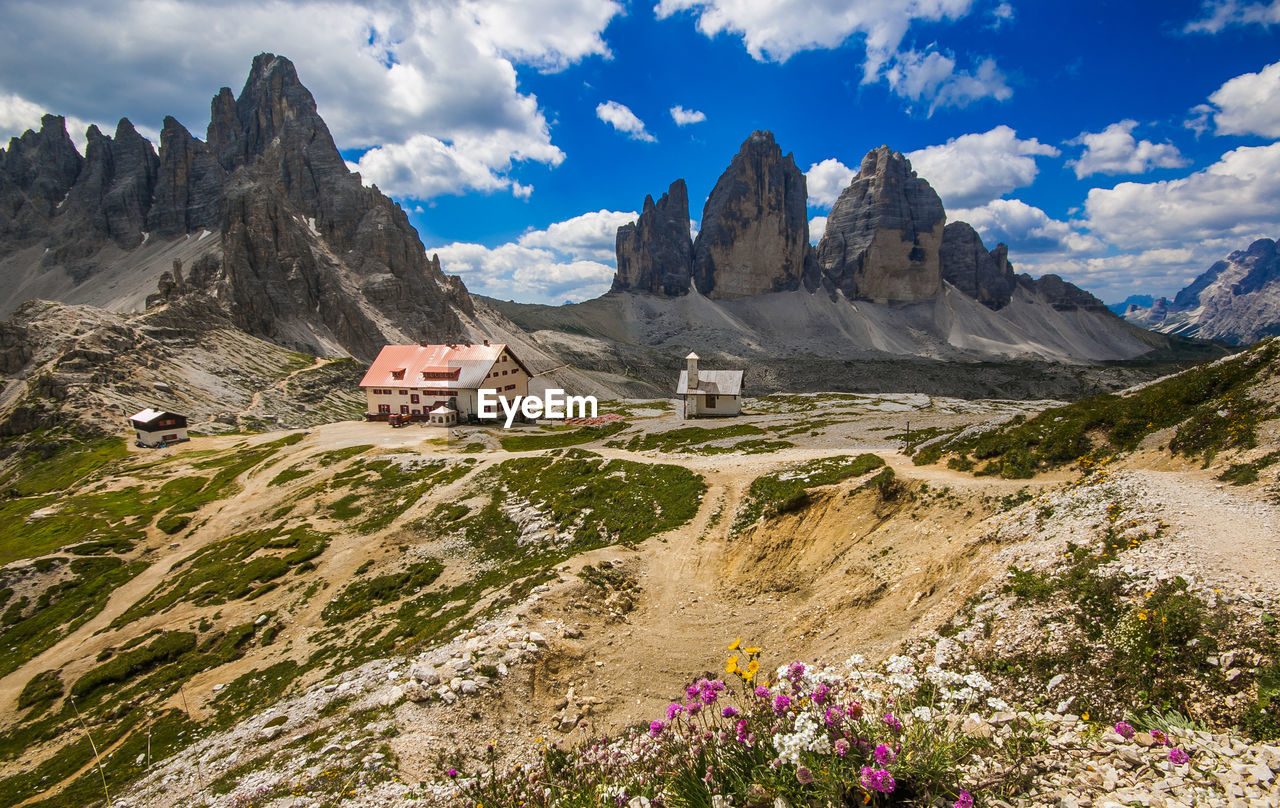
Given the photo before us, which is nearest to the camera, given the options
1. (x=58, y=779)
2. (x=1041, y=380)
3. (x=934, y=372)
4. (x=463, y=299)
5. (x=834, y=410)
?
(x=58, y=779)

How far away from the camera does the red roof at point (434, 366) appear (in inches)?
3066

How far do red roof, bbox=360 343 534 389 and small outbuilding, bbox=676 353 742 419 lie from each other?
29314 mm

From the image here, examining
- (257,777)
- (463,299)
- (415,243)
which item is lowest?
(257,777)

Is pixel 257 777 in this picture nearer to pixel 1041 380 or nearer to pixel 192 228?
pixel 1041 380

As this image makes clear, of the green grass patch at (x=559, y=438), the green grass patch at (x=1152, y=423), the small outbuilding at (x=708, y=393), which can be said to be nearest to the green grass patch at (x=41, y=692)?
the green grass patch at (x=559, y=438)

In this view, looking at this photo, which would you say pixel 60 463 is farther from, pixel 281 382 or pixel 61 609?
pixel 61 609

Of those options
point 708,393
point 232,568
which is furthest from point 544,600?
point 708,393

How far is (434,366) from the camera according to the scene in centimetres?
8012

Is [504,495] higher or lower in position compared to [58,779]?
higher

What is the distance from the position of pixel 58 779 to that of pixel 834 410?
74.6m

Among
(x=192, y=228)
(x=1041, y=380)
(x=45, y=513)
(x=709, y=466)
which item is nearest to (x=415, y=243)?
(x=192, y=228)

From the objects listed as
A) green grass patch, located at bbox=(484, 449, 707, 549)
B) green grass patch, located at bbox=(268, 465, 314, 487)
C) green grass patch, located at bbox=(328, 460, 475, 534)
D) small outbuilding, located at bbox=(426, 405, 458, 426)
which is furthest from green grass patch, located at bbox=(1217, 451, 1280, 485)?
small outbuilding, located at bbox=(426, 405, 458, 426)

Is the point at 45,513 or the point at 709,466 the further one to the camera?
the point at 45,513

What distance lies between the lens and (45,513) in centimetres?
5075
